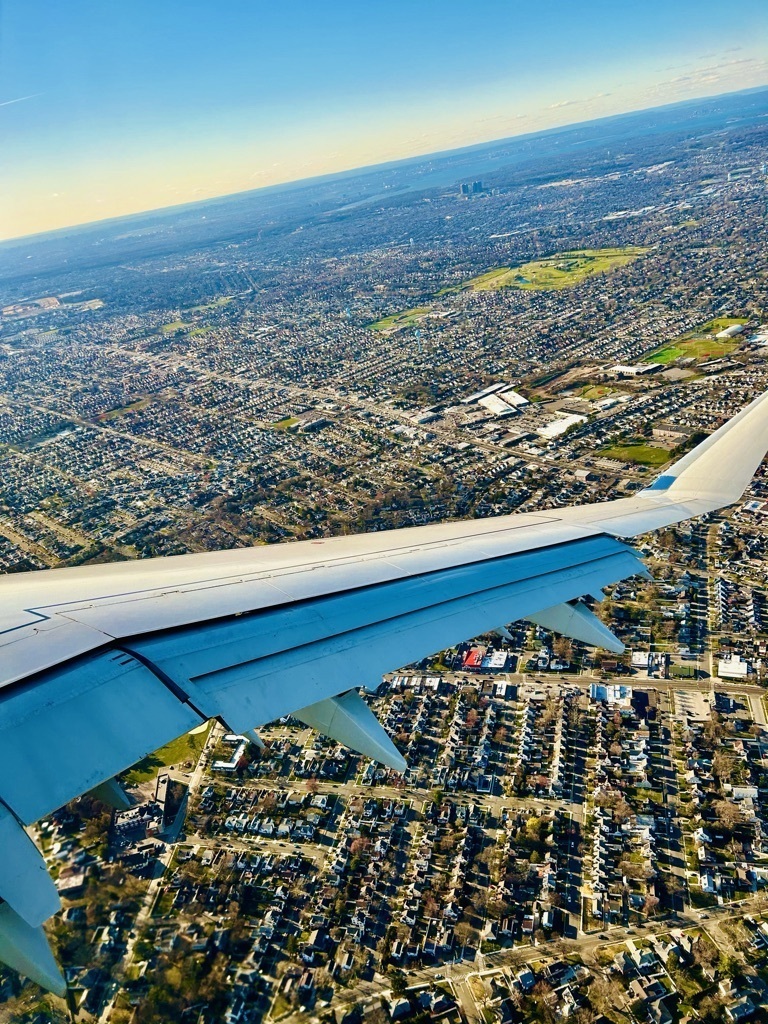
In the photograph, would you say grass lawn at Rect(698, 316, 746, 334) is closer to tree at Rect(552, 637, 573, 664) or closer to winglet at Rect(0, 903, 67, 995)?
tree at Rect(552, 637, 573, 664)

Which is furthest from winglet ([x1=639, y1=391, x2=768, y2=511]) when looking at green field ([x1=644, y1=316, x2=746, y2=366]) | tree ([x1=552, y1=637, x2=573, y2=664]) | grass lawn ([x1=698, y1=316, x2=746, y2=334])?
grass lawn ([x1=698, y1=316, x2=746, y2=334])

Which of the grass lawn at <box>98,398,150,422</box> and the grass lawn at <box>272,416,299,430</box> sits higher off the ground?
the grass lawn at <box>98,398,150,422</box>

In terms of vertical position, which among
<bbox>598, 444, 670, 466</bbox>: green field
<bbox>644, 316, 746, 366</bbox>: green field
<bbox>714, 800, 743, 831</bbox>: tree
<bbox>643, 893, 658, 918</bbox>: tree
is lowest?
<bbox>643, 893, 658, 918</bbox>: tree

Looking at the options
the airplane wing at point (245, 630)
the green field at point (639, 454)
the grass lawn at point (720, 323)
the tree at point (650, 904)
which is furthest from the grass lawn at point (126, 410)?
the airplane wing at point (245, 630)

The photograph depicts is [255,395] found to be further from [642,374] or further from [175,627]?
[175,627]

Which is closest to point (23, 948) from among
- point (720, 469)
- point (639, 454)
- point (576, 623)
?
point (576, 623)

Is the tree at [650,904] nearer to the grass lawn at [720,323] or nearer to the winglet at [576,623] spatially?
the winglet at [576,623]

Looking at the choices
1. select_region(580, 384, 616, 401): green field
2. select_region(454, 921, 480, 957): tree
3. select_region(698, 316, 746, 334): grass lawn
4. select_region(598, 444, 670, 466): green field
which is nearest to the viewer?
select_region(454, 921, 480, 957): tree
